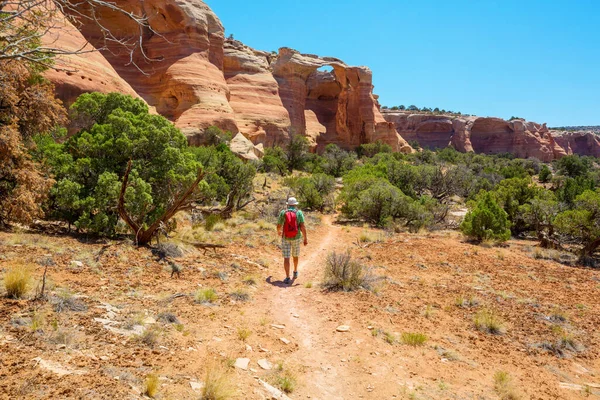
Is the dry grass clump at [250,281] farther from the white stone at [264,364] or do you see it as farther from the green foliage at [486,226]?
the green foliage at [486,226]

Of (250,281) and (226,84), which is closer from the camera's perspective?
(250,281)

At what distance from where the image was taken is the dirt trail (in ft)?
12.8

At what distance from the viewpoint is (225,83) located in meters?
34.3

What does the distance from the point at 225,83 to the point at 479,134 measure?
195ft

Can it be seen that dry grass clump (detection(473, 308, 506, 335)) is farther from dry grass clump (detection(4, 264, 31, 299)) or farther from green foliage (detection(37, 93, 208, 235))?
green foliage (detection(37, 93, 208, 235))

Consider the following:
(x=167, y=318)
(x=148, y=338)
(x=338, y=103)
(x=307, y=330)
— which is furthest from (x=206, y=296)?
(x=338, y=103)

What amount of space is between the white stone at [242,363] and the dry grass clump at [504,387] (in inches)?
110

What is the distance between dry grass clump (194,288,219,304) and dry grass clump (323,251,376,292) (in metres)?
2.39

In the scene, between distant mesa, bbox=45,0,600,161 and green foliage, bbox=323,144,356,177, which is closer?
Answer: distant mesa, bbox=45,0,600,161

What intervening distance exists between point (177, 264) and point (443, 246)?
30.1 ft

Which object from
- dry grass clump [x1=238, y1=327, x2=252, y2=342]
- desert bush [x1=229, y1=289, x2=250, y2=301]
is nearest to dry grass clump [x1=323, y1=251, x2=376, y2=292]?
desert bush [x1=229, y1=289, x2=250, y2=301]

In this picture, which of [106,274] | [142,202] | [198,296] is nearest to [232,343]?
[198,296]

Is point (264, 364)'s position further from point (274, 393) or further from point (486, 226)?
point (486, 226)

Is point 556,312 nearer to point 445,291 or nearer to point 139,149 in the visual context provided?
point 445,291
